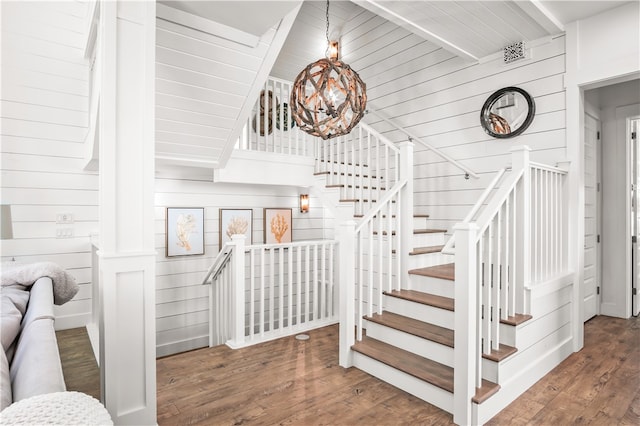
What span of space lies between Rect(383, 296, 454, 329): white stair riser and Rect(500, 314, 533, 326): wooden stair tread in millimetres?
364

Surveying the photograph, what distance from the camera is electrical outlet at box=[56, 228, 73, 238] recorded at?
3787 millimetres

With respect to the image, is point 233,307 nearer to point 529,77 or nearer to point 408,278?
point 408,278

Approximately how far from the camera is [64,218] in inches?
150

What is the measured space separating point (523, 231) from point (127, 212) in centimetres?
263

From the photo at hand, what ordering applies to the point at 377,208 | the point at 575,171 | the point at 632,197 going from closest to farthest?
1. the point at 377,208
2. the point at 575,171
3. the point at 632,197

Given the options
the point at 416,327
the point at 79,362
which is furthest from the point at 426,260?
the point at 79,362

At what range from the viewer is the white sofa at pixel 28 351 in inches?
38.5

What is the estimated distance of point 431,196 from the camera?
179 inches

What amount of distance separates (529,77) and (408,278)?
2.37 meters

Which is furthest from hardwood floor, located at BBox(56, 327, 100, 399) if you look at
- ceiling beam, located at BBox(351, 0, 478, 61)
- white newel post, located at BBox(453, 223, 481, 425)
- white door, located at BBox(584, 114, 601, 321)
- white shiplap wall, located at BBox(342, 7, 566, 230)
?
white door, located at BBox(584, 114, 601, 321)

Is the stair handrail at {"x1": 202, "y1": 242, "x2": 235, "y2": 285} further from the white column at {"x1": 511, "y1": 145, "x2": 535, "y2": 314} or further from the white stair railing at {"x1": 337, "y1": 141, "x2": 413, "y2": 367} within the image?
the white column at {"x1": 511, "y1": 145, "x2": 535, "y2": 314}

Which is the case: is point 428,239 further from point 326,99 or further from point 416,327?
point 326,99

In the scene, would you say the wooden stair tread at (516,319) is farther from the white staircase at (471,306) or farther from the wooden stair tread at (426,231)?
the wooden stair tread at (426,231)

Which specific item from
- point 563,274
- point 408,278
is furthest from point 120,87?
point 563,274
